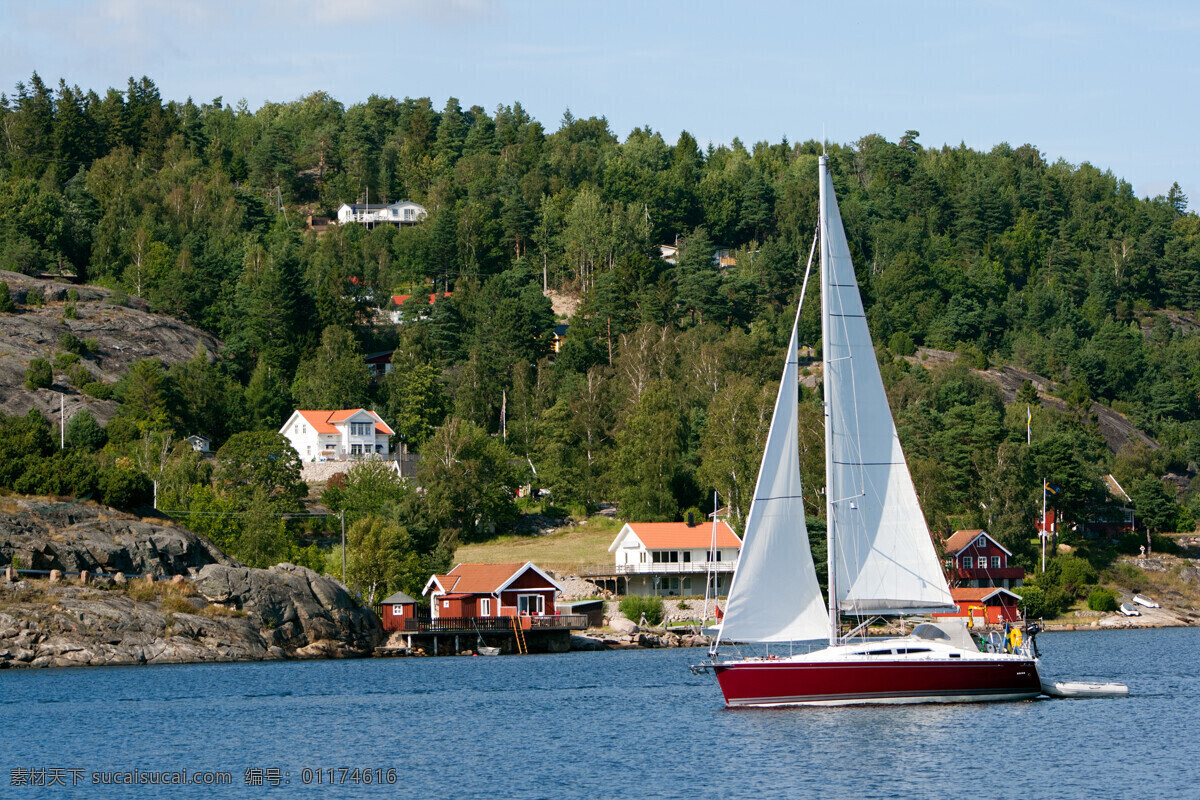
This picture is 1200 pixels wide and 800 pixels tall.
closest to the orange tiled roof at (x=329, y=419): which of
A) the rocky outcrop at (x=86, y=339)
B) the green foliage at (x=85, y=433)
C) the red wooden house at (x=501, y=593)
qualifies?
the rocky outcrop at (x=86, y=339)

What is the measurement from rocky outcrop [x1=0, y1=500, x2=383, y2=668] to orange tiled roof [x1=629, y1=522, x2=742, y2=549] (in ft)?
73.2

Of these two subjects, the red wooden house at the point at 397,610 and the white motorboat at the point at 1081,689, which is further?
the red wooden house at the point at 397,610

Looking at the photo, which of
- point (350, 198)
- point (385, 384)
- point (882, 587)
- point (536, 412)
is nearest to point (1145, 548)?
point (536, 412)

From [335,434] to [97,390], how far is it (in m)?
18.6

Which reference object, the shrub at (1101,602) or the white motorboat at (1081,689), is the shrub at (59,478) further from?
the shrub at (1101,602)

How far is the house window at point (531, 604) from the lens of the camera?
81250 mm

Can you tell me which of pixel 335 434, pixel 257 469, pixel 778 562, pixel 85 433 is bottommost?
pixel 778 562

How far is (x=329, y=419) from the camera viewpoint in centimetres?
11306

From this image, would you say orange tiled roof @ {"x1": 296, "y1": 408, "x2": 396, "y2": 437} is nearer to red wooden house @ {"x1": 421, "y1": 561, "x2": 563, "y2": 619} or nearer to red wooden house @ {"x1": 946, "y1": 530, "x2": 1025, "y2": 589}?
red wooden house @ {"x1": 421, "y1": 561, "x2": 563, "y2": 619}

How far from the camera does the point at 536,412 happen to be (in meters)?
121

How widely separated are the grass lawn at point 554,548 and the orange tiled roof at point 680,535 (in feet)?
11.4

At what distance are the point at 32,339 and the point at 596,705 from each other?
80.6m

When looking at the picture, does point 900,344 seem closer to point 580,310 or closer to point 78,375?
point 580,310

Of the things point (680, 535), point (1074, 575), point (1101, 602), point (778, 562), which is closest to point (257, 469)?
point (680, 535)
